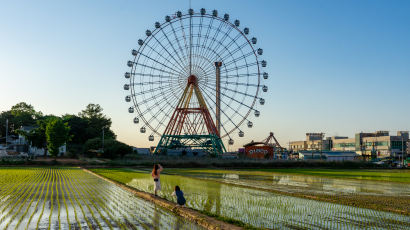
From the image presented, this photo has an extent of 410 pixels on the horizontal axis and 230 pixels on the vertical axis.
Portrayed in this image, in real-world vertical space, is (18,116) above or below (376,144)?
above

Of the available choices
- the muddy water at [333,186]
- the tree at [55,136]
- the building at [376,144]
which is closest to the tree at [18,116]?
the tree at [55,136]

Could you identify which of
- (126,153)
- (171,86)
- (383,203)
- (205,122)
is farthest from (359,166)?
(383,203)

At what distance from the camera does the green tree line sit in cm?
8406

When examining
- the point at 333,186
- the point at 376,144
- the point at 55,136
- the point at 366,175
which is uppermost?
the point at 376,144

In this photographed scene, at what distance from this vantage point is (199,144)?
81.0 m

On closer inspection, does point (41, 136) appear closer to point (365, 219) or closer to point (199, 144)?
point (199, 144)

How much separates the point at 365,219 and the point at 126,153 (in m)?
74.4

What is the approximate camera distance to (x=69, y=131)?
4198 inches

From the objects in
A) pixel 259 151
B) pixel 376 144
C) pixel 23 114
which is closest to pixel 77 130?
pixel 23 114

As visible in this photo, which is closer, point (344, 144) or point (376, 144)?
point (376, 144)

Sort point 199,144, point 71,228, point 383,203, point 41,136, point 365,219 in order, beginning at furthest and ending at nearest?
point 41,136
point 199,144
point 383,203
point 365,219
point 71,228

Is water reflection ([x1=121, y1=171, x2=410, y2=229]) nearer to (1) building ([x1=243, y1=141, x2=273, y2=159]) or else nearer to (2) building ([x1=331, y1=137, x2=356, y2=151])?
(1) building ([x1=243, y1=141, x2=273, y2=159])

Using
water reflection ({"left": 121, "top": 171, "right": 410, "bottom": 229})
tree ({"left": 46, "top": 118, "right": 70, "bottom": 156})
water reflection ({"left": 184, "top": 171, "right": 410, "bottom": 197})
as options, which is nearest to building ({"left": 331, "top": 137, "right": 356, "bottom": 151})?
tree ({"left": 46, "top": 118, "right": 70, "bottom": 156})

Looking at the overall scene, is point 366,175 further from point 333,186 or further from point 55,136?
point 55,136
